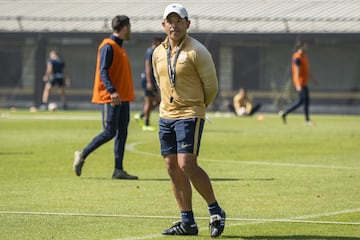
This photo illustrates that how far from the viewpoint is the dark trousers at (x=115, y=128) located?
14.4 m

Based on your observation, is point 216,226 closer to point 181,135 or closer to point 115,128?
point 181,135

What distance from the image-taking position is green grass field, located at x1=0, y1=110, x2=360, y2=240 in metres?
9.78

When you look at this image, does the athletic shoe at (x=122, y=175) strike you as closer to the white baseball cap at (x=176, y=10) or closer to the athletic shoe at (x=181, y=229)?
the athletic shoe at (x=181, y=229)

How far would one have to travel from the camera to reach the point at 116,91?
563 inches

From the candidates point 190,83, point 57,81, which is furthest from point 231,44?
point 190,83

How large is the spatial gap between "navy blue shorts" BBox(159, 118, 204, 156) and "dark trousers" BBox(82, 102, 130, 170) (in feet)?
15.4

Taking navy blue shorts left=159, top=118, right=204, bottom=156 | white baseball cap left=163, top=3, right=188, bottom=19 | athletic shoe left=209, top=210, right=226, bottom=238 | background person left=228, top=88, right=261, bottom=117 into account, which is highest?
white baseball cap left=163, top=3, right=188, bottom=19

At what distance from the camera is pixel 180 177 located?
31.6 ft

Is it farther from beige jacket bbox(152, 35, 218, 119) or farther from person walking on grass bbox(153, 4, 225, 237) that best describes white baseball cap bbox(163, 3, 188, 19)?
beige jacket bbox(152, 35, 218, 119)

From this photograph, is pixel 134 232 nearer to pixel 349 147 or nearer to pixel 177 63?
pixel 177 63

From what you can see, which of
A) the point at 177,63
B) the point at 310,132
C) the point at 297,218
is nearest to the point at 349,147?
the point at 310,132

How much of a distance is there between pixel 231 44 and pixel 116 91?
30646mm

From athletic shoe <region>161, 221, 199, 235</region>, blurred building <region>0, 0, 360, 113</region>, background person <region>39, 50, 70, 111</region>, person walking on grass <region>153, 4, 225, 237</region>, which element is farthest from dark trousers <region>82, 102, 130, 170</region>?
blurred building <region>0, 0, 360, 113</region>

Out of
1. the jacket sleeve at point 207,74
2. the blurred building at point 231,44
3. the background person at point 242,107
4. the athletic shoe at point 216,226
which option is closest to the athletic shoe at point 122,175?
the jacket sleeve at point 207,74
